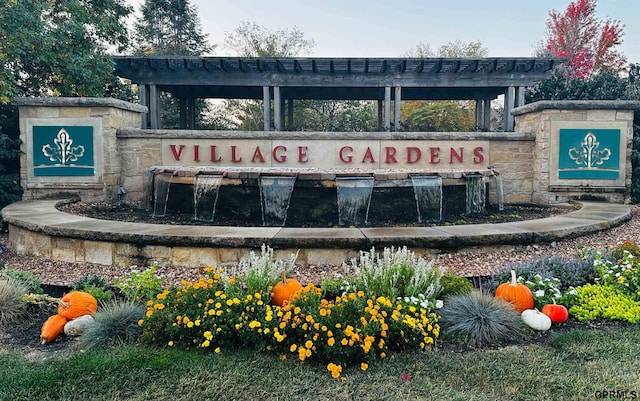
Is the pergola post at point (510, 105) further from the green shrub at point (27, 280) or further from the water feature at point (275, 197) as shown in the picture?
the green shrub at point (27, 280)

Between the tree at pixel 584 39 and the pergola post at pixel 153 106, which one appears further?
the tree at pixel 584 39

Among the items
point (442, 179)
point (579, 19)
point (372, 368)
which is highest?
point (579, 19)

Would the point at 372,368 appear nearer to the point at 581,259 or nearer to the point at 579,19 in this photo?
the point at 581,259

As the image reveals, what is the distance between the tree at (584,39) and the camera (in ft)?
85.3

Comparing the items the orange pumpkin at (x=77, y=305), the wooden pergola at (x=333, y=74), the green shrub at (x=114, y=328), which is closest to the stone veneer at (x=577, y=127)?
the wooden pergola at (x=333, y=74)

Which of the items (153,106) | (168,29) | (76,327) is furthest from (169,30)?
(76,327)

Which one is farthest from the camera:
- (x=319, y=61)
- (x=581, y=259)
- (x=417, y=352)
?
(x=319, y=61)

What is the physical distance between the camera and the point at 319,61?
49.9 feet

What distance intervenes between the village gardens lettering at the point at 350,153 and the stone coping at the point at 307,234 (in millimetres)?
3352

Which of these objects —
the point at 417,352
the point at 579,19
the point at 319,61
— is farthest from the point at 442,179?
the point at 579,19

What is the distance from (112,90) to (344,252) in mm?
13631

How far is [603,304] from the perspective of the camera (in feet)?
10.9

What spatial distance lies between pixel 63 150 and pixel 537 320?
7.95 metres

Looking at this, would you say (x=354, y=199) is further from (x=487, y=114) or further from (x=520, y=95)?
(x=487, y=114)
